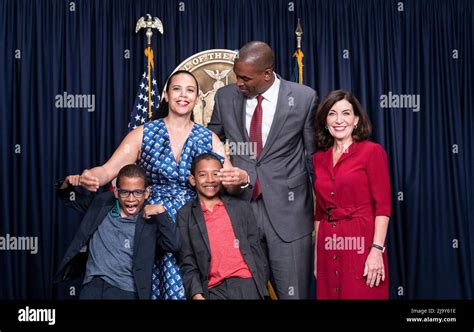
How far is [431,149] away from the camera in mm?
6652

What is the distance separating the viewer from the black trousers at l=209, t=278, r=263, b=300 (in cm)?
415

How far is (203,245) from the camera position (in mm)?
4238

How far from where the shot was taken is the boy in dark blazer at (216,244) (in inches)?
165

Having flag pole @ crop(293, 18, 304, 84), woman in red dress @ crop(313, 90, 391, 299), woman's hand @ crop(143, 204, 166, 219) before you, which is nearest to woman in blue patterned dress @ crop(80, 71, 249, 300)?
woman's hand @ crop(143, 204, 166, 219)

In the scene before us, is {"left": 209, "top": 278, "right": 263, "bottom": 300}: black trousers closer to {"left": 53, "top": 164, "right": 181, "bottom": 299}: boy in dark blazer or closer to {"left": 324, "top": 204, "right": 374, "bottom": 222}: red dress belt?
{"left": 53, "top": 164, "right": 181, "bottom": 299}: boy in dark blazer

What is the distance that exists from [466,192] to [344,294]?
266 cm

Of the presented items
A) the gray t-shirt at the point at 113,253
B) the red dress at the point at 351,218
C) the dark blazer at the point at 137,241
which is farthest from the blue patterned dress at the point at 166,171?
the red dress at the point at 351,218

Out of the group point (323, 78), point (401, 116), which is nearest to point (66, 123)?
point (323, 78)

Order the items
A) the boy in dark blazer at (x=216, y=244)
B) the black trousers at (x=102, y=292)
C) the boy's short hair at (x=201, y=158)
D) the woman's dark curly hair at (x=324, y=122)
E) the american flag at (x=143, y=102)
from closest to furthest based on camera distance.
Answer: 1. the black trousers at (x=102, y=292)
2. the boy in dark blazer at (x=216, y=244)
3. the boy's short hair at (x=201, y=158)
4. the woman's dark curly hair at (x=324, y=122)
5. the american flag at (x=143, y=102)

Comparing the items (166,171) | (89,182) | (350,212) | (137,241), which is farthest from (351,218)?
(89,182)

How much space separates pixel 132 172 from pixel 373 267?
1.35 meters

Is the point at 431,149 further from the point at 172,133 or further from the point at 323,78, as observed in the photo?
the point at 172,133

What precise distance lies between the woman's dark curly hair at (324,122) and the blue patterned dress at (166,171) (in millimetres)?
608

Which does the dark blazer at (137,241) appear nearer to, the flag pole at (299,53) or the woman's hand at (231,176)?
the woman's hand at (231,176)
